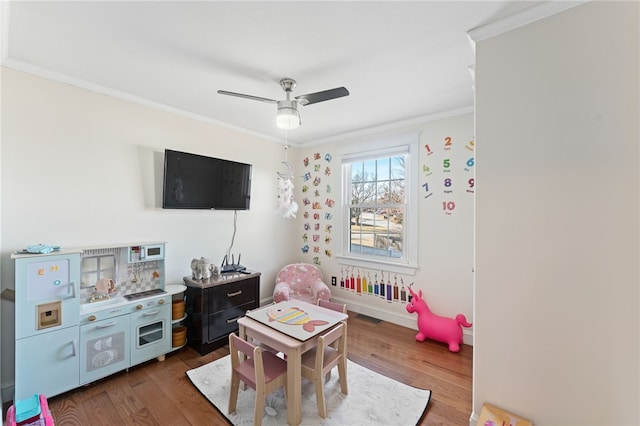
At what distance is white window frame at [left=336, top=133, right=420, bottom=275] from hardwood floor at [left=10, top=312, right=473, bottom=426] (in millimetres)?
945

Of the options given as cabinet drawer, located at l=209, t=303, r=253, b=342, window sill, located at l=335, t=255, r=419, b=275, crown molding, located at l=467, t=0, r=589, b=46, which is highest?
crown molding, located at l=467, t=0, r=589, b=46

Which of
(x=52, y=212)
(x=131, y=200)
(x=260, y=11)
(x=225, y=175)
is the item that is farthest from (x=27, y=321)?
(x=260, y=11)

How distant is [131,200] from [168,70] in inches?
52.1

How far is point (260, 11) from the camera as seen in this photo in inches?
58.6

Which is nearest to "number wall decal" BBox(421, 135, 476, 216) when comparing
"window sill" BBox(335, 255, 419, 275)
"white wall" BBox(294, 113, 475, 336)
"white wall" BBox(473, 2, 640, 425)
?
"white wall" BBox(294, 113, 475, 336)

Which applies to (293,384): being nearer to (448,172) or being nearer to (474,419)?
(474,419)

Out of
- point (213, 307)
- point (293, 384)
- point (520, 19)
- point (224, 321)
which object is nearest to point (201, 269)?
point (213, 307)

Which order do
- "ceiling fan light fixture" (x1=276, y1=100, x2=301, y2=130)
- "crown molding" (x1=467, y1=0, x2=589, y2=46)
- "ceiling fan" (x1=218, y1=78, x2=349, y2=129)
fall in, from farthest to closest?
1. "ceiling fan light fixture" (x1=276, y1=100, x2=301, y2=130)
2. "ceiling fan" (x1=218, y1=78, x2=349, y2=129)
3. "crown molding" (x1=467, y1=0, x2=589, y2=46)

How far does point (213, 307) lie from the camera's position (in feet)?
9.01

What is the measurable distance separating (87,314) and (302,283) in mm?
2319

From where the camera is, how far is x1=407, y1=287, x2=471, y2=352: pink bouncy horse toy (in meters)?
2.75

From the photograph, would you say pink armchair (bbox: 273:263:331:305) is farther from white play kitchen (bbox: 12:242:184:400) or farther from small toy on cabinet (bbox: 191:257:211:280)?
white play kitchen (bbox: 12:242:184:400)

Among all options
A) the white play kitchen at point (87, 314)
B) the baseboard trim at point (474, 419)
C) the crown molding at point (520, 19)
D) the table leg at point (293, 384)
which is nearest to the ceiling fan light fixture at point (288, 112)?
the crown molding at point (520, 19)

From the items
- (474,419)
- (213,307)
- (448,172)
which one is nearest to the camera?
(474,419)
